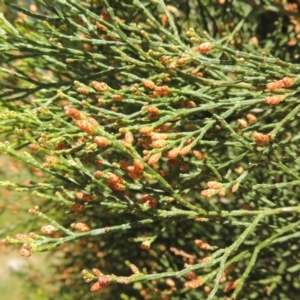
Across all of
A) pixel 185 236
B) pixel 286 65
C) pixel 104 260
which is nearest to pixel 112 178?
pixel 286 65

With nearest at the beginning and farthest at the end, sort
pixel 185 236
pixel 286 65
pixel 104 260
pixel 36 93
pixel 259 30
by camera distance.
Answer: pixel 286 65
pixel 36 93
pixel 185 236
pixel 259 30
pixel 104 260

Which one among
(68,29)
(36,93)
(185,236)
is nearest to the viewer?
(68,29)

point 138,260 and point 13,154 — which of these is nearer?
point 13,154

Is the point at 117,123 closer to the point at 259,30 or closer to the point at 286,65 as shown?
the point at 286,65

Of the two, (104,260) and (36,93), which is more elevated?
(36,93)

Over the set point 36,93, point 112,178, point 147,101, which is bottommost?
point 36,93

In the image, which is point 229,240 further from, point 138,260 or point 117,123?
point 117,123

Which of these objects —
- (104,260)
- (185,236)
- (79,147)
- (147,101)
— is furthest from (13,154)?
(104,260)
